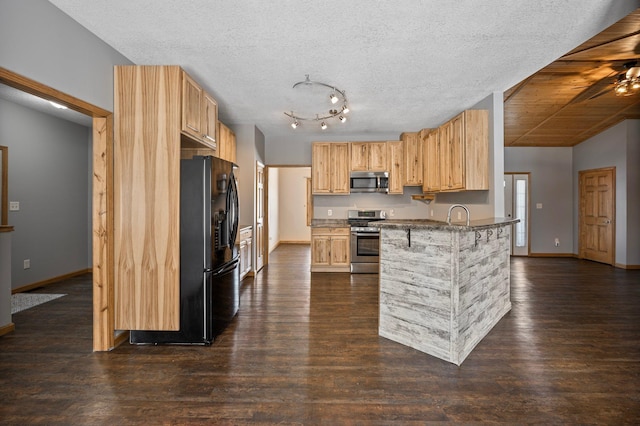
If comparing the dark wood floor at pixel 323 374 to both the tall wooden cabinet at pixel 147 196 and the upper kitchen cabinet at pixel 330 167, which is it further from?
the upper kitchen cabinet at pixel 330 167

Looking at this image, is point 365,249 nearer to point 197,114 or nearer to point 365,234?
point 365,234

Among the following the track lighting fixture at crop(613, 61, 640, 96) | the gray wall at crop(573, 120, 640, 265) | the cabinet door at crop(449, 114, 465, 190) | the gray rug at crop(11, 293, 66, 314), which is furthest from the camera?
the gray wall at crop(573, 120, 640, 265)

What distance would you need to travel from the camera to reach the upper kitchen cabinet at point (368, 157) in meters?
6.09

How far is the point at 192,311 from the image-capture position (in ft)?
9.49

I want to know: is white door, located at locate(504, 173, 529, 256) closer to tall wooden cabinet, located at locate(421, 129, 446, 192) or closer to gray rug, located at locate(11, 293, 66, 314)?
tall wooden cabinet, located at locate(421, 129, 446, 192)

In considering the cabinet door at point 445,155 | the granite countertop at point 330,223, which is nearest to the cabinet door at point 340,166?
the granite countertop at point 330,223

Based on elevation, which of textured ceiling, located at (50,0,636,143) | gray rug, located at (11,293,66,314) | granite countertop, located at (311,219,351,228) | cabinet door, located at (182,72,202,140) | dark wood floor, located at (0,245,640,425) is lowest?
dark wood floor, located at (0,245,640,425)

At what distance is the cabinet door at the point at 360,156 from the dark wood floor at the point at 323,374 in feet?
9.82

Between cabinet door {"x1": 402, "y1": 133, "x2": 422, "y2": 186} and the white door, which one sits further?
the white door

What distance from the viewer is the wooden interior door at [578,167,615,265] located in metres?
6.52

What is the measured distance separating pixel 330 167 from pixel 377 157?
35.4 inches

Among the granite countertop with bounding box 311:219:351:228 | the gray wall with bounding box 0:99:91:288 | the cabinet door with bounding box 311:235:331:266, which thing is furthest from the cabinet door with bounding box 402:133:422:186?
the gray wall with bounding box 0:99:91:288

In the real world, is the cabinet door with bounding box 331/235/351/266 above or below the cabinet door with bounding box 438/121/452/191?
below

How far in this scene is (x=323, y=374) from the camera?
2365mm
